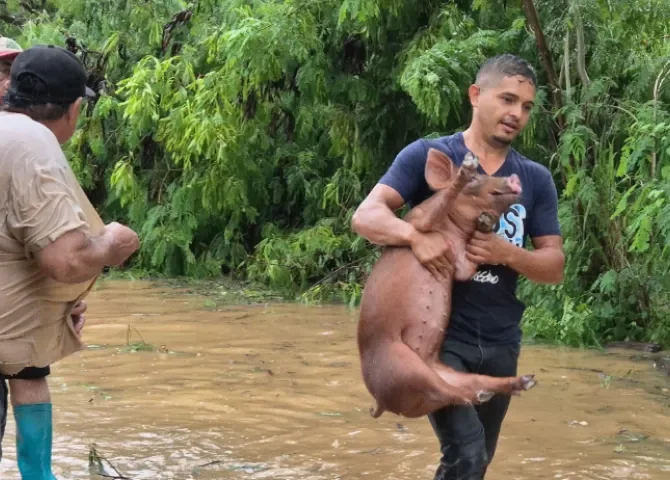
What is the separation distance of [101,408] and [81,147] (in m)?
8.64

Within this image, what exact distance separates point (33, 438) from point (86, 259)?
79 centimetres

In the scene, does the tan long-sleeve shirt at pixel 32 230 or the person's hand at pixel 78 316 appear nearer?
the tan long-sleeve shirt at pixel 32 230

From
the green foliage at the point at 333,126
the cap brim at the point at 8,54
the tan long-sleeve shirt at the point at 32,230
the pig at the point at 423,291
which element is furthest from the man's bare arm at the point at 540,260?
the green foliage at the point at 333,126

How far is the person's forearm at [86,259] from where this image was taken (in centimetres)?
310

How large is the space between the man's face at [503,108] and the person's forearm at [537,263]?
40cm

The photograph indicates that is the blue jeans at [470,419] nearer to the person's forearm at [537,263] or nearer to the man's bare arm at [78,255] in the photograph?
the person's forearm at [537,263]

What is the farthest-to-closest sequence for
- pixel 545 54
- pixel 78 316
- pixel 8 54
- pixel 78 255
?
pixel 545 54
pixel 8 54
pixel 78 316
pixel 78 255

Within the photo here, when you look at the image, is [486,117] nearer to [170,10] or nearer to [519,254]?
[519,254]

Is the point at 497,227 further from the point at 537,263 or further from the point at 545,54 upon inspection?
the point at 545,54

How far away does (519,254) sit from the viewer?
331 centimetres

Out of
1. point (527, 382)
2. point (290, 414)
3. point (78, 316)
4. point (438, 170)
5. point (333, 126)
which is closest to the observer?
point (527, 382)

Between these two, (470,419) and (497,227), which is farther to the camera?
(497,227)

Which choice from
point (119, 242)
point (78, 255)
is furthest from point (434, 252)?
point (78, 255)

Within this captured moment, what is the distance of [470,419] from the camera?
3.25m
